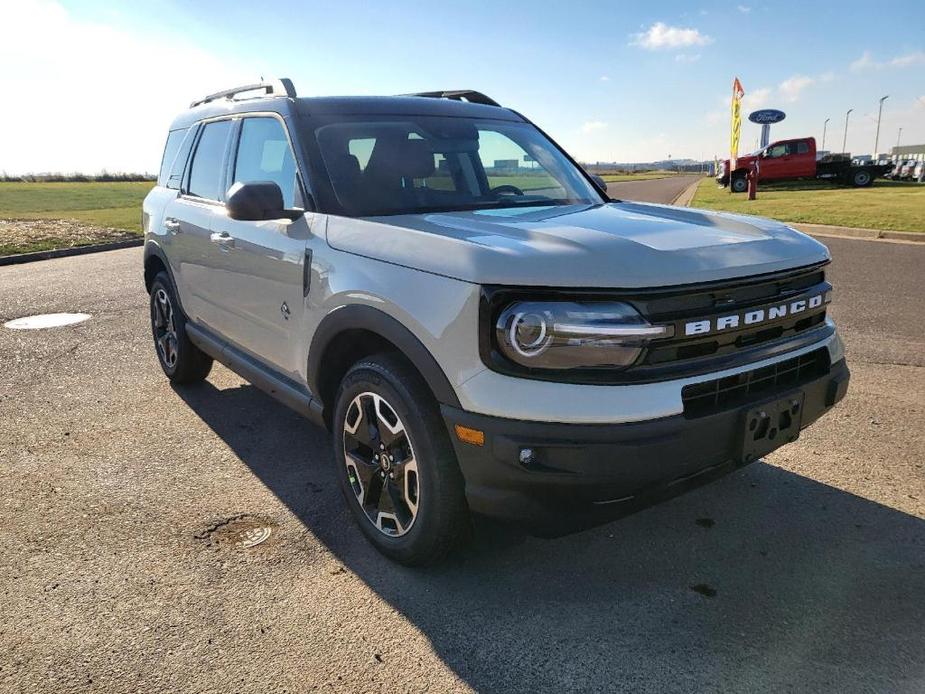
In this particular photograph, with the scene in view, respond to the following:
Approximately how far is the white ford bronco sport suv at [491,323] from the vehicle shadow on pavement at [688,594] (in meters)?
0.29

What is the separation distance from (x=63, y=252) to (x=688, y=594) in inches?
587

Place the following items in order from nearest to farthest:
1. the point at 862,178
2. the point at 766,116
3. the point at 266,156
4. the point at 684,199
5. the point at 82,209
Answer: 1. the point at 266,156
2. the point at 684,199
3. the point at 82,209
4. the point at 862,178
5. the point at 766,116

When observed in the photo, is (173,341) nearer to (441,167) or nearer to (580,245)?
(441,167)

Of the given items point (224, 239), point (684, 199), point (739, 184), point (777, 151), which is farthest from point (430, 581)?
point (777, 151)

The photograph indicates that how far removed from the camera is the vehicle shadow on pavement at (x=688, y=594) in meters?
2.31

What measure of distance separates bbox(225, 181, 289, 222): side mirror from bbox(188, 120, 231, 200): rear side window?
1.26 meters

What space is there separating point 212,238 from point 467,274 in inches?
92.2

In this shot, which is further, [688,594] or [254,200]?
[254,200]

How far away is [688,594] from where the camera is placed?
8.93 feet

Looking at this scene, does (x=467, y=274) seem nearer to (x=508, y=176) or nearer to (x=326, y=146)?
(x=326, y=146)

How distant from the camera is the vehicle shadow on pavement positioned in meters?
2.31

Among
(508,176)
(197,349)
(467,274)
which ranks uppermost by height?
(508,176)

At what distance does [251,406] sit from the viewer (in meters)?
4.97

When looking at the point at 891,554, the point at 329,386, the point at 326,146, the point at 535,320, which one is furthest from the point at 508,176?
the point at 891,554
